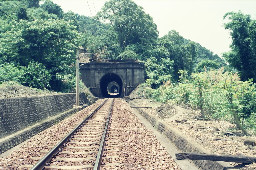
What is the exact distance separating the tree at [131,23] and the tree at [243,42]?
17028 mm

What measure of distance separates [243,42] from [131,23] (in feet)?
69.1

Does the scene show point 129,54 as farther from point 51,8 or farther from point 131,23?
point 51,8

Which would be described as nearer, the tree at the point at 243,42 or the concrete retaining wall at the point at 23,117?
the concrete retaining wall at the point at 23,117

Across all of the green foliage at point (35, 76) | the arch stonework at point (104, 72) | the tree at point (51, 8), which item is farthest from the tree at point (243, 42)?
the tree at point (51, 8)

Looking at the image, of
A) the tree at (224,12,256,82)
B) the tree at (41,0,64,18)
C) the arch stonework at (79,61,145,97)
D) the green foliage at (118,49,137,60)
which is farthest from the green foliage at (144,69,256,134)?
the tree at (41,0,64,18)

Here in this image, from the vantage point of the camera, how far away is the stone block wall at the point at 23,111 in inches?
320

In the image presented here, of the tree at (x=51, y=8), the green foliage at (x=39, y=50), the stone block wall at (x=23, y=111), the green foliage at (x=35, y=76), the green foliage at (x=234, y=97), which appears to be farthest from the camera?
the tree at (x=51, y=8)

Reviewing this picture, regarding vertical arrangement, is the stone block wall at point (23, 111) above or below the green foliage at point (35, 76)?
below

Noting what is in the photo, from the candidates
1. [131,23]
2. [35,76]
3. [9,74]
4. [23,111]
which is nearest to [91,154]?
[23,111]

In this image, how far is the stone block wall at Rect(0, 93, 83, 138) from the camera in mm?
8135

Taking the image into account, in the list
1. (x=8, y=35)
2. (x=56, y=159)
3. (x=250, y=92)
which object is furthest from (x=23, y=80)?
(x=250, y=92)

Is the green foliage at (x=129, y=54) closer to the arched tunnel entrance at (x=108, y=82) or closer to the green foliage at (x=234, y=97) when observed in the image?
the arched tunnel entrance at (x=108, y=82)

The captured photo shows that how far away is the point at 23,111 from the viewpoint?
383 inches

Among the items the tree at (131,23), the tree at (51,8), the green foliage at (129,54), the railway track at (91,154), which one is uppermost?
the tree at (51,8)
